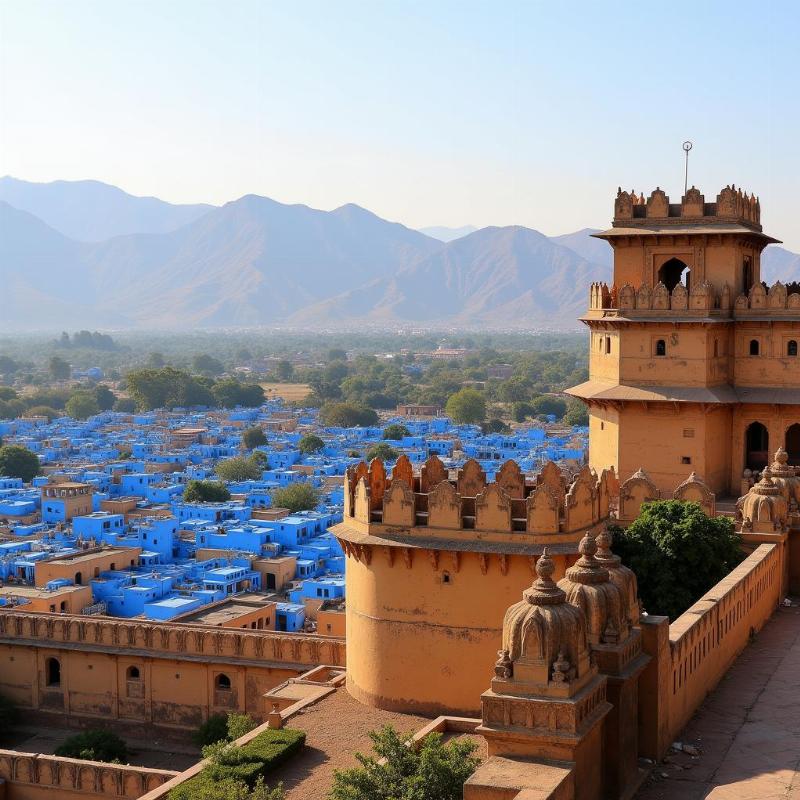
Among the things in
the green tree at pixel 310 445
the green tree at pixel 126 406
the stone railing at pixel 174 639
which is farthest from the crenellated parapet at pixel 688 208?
the green tree at pixel 126 406

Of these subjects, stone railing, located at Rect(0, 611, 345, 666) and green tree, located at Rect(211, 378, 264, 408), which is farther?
green tree, located at Rect(211, 378, 264, 408)

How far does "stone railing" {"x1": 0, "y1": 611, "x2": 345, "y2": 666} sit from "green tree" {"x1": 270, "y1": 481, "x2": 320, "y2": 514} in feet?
153

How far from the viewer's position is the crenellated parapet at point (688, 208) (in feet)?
80.2

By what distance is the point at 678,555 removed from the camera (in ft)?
64.3

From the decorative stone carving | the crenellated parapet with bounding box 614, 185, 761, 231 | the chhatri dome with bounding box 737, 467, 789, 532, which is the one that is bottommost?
the chhatri dome with bounding box 737, 467, 789, 532

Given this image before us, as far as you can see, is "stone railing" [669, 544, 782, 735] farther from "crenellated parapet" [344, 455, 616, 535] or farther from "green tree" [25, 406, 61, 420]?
"green tree" [25, 406, 61, 420]

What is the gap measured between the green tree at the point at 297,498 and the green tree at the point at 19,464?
2527 cm

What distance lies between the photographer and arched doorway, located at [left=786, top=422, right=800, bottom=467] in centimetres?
2517

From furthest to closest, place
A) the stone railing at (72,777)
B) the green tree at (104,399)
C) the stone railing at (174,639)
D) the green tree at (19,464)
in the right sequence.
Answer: the green tree at (104,399)
the green tree at (19,464)
the stone railing at (174,639)
the stone railing at (72,777)

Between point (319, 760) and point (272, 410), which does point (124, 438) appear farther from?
point (319, 760)

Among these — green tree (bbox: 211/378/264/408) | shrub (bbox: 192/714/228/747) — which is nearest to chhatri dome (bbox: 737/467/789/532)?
shrub (bbox: 192/714/228/747)

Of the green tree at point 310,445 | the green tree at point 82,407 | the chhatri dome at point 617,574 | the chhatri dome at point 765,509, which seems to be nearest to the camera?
the chhatri dome at point 617,574

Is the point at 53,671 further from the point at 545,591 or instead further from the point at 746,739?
the point at 545,591

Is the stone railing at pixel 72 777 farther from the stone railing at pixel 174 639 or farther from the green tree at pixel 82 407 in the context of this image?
the green tree at pixel 82 407
